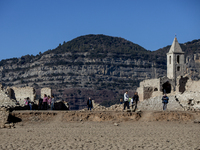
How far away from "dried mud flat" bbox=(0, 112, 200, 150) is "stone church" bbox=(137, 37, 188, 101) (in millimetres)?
Result: 28108

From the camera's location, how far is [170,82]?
200 ft

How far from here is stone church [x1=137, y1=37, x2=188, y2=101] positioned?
186 ft

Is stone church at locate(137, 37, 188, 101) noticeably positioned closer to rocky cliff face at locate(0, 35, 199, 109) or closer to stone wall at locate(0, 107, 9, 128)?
stone wall at locate(0, 107, 9, 128)

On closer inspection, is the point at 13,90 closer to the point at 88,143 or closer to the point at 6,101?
the point at 6,101

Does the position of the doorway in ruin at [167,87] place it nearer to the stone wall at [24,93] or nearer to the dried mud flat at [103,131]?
the stone wall at [24,93]

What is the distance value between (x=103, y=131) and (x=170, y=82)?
141ft

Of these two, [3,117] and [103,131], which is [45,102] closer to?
[3,117]

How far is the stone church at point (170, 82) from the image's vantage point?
5681 centimetres

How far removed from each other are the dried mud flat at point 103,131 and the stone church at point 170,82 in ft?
92.2

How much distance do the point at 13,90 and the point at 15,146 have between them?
32.9 meters

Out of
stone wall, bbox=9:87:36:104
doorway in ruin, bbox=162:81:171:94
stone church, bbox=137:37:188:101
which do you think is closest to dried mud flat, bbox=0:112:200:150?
stone wall, bbox=9:87:36:104

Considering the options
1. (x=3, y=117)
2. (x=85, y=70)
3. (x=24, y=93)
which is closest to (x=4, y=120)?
(x=3, y=117)

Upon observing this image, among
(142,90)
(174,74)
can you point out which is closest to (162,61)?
(174,74)

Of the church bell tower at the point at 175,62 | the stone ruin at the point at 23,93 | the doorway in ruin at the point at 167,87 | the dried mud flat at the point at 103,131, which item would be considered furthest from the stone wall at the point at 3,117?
the church bell tower at the point at 175,62
